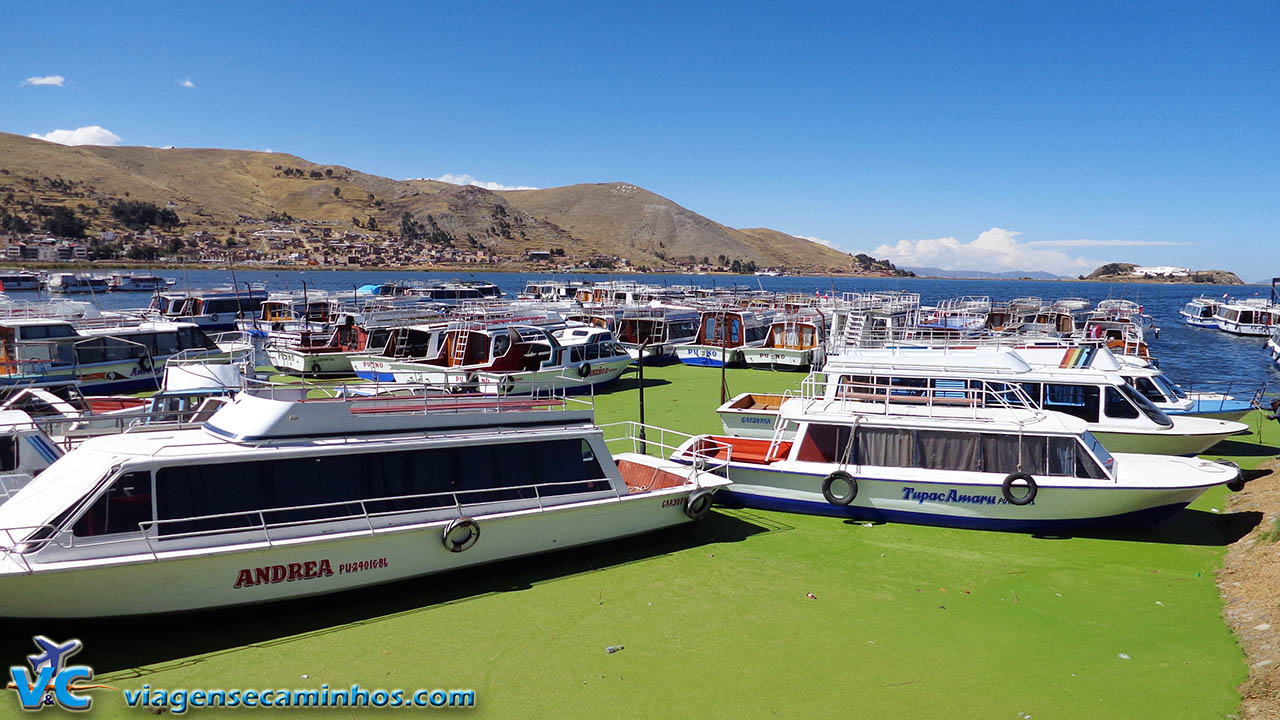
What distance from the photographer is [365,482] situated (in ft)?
32.9

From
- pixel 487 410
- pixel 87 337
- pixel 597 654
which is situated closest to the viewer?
pixel 597 654

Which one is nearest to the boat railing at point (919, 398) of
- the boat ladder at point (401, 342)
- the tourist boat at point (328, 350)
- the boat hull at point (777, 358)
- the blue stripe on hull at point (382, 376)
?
the boat hull at point (777, 358)

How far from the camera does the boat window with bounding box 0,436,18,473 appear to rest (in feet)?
37.9

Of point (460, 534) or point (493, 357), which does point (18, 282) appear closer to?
point (493, 357)

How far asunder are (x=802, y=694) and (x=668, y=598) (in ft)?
9.04

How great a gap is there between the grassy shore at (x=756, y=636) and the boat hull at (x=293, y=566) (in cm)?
33

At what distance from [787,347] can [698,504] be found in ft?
81.2

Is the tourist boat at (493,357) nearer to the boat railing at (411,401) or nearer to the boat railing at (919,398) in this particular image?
the boat railing at (919,398)

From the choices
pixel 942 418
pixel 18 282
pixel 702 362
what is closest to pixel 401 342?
pixel 702 362

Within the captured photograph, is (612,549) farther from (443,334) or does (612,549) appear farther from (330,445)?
(443,334)

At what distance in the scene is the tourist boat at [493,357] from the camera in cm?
2658

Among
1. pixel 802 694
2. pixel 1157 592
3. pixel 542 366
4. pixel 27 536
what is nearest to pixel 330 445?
pixel 27 536

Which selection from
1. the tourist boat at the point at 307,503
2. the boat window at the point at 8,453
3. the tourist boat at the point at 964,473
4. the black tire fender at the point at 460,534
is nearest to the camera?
the tourist boat at the point at 307,503

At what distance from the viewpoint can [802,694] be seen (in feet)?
25.5
